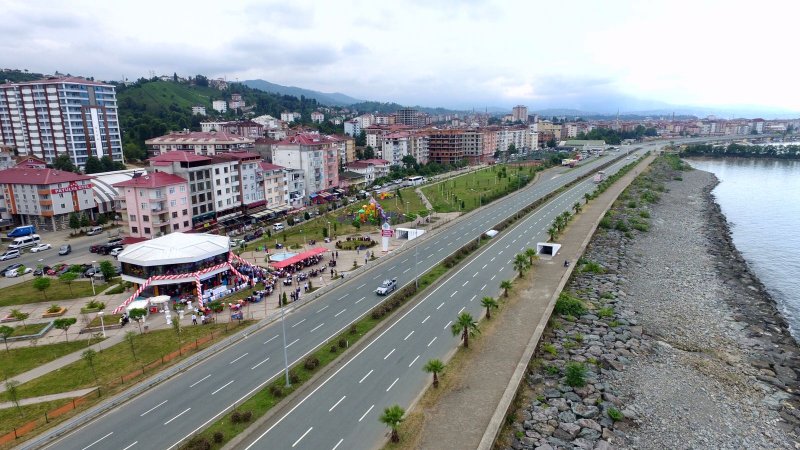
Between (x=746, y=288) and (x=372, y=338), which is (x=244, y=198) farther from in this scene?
(x=746, y=288)

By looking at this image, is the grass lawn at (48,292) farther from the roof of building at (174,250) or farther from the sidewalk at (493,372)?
the sidewalk at (493,372)

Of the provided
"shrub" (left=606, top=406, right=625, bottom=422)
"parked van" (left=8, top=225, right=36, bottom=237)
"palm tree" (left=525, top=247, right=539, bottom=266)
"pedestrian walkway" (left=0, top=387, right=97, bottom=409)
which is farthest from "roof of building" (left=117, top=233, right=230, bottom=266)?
"shrub" (left=606, top=406, right=625, bottom=422)

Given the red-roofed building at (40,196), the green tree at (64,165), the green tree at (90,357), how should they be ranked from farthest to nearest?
the green tree at (64,165)
the red-roofed building at (40,196)
the green tree at (90,357)

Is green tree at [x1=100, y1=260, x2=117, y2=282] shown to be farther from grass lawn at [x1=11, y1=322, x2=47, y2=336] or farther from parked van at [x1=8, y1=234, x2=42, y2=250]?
parked van at [x1=8, y1=234, x2=42, y2=250]

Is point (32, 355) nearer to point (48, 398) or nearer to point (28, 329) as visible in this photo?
point (28, 329)

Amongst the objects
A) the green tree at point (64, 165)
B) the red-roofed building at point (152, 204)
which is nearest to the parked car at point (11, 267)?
the red-roofed building at point (152, 204)

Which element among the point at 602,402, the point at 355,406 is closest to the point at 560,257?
the point at 602,402
